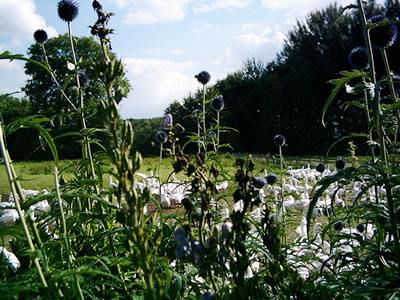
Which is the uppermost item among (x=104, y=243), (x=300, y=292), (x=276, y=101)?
(x=276, y=101)

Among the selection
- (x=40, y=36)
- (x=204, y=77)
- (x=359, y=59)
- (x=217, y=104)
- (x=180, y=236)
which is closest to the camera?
(x=180, y=236)

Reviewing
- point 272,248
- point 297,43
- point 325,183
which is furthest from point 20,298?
point 297,43

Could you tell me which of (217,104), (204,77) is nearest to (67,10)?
(204,77)

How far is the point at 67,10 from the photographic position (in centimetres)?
299

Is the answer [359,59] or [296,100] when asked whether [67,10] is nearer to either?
[359,59]

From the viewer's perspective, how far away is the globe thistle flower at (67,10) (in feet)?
9.68

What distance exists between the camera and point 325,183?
49.2 inches

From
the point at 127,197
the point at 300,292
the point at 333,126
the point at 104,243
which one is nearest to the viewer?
the point at 127,197

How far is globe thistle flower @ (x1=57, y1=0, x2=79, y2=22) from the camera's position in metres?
2.95

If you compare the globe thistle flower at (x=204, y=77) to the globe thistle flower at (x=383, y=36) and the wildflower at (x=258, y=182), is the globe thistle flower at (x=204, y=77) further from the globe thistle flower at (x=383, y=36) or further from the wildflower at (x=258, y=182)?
the wildflower at (x=258, y=182)

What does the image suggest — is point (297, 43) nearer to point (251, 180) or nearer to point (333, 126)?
point (333, 126)

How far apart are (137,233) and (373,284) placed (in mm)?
987

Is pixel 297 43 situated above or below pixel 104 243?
above

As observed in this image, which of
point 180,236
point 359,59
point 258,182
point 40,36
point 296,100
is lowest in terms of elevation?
point 180,236
